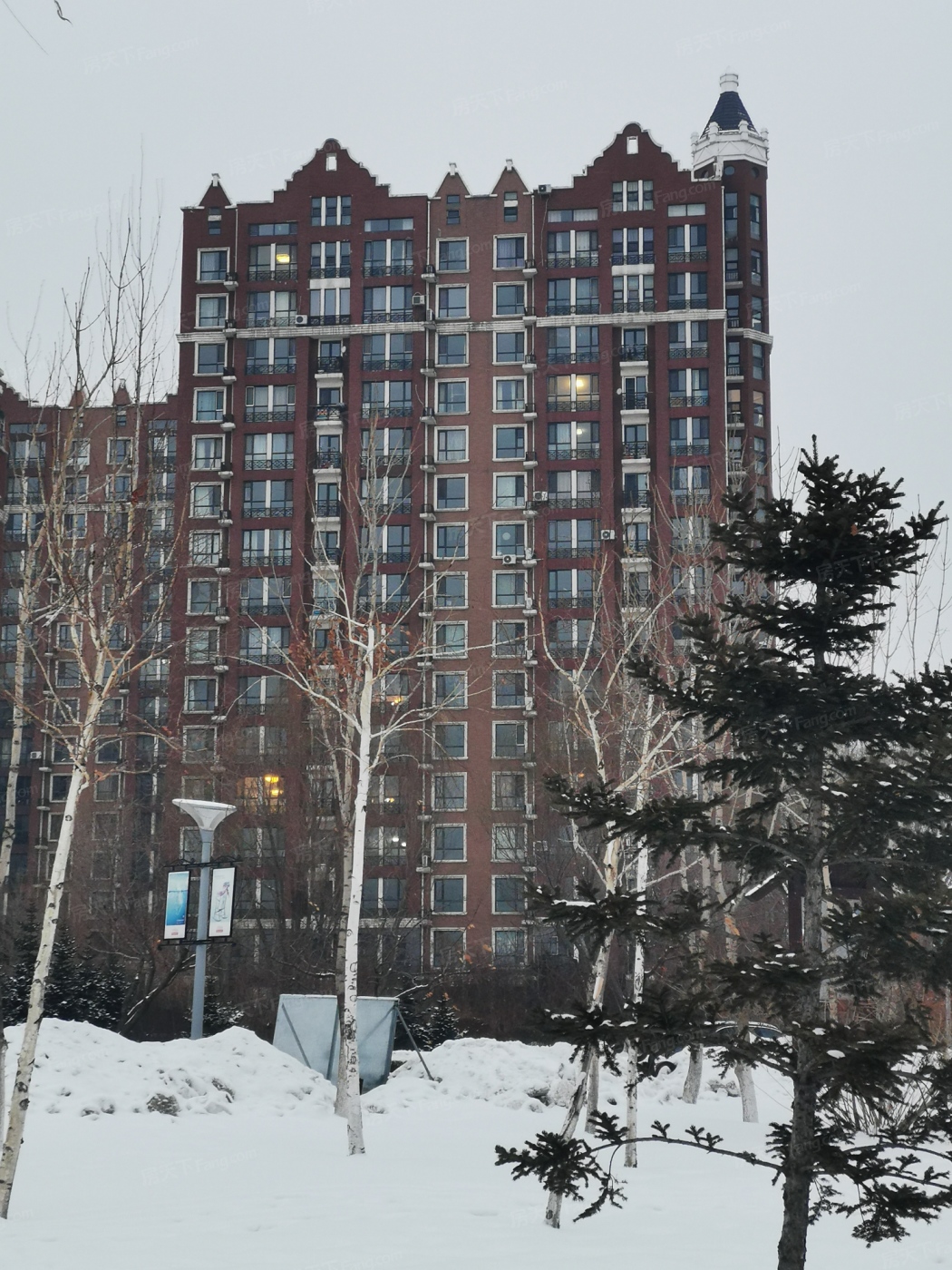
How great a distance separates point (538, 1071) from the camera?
26.2 metres

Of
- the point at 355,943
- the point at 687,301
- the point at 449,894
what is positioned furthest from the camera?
the point at 687,301

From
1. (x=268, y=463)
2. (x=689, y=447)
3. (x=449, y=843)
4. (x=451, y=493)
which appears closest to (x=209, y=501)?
(x=268, y=463)

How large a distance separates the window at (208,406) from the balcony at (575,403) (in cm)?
1769

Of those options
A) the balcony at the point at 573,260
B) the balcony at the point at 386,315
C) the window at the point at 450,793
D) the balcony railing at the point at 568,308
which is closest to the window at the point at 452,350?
the balcony at the point at 386,315

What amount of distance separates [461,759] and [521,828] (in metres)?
8.32

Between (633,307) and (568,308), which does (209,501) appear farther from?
(633,307)

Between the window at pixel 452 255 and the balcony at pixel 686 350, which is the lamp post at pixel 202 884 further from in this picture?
the window at pixel 452 255

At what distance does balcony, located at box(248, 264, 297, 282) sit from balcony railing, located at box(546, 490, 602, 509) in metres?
18.8

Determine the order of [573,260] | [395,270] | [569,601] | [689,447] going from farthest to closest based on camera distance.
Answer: [395,270] < [573,260] < [689,447] < [569,601]

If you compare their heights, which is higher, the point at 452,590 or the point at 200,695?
the point at 452,590

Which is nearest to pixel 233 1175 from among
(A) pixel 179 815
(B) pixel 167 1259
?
(B) pixel 167 1259

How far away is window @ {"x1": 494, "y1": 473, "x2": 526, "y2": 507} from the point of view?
6906cm

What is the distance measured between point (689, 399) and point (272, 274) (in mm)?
23537

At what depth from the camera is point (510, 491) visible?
6925cm
